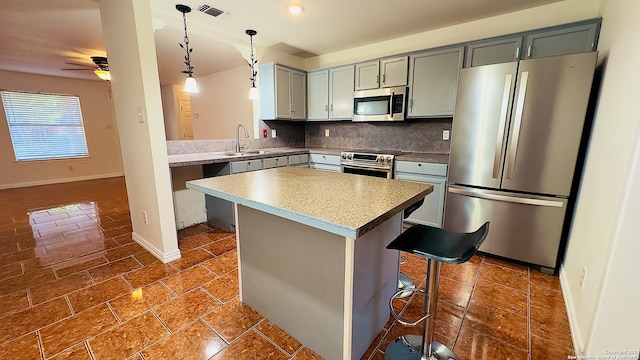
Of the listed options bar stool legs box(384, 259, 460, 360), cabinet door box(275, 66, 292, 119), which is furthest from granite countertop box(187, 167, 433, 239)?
cabinet door box(275, 66, 292, 119)

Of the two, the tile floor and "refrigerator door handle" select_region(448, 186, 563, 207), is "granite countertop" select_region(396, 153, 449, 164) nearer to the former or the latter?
"refrigerator door handle" select_region(448, 186, 563, 207)

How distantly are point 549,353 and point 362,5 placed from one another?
3036 millimetres

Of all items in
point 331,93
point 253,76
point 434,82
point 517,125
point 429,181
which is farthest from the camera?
point 331,93

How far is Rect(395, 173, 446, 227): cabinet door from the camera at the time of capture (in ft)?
9.52

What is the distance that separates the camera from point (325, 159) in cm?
384

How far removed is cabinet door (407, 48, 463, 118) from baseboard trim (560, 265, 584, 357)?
1.87 metres

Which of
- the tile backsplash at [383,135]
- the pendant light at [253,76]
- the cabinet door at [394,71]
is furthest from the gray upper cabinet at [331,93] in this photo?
the pendant light at [253,76]

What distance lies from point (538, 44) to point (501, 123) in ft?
3.25

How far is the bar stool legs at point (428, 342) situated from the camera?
1.26 metres

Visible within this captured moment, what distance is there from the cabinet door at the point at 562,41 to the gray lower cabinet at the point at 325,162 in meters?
2.32

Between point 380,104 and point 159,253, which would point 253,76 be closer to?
point 380,104

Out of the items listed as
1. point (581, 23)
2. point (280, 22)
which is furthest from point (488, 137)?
point (280, 22)

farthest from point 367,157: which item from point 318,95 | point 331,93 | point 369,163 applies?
point 318,95

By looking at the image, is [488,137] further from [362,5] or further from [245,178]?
[245,178]
